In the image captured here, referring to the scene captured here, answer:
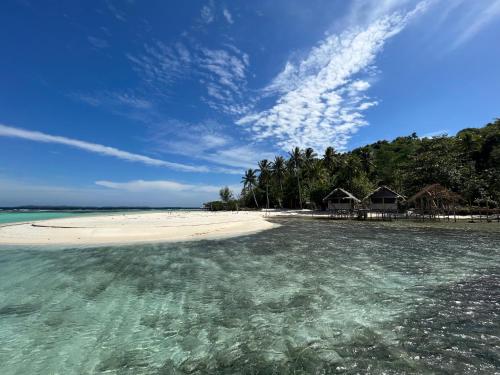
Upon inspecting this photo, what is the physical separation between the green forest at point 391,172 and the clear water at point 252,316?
110 ft

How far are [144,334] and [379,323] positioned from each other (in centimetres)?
499

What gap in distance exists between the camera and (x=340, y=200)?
47.8 meters

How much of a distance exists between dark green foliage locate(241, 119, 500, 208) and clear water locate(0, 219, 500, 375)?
33.6 metres

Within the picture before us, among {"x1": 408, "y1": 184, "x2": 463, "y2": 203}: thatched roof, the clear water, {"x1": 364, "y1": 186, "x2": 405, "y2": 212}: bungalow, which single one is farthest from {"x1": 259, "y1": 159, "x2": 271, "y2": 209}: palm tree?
the clear water

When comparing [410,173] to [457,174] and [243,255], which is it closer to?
[457,174]

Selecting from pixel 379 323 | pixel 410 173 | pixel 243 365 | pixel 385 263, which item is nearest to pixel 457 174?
pixel 410 173

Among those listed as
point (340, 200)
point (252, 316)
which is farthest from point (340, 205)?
point (252, 316)

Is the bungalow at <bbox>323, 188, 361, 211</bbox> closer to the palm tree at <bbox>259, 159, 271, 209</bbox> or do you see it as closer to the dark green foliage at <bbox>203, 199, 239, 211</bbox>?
the palm tree at <bbox>259, 159, 271, 209</bbox>

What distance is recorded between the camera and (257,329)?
19.3 ft

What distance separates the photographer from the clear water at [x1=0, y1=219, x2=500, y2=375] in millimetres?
4621

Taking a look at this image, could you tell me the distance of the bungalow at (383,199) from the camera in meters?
42.9

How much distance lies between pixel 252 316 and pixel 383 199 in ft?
140

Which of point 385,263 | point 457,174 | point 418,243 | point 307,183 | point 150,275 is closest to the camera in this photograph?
point 150,275

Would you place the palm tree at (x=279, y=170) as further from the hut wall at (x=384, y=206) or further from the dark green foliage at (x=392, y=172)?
the hut wall at (x=384, y=206)
